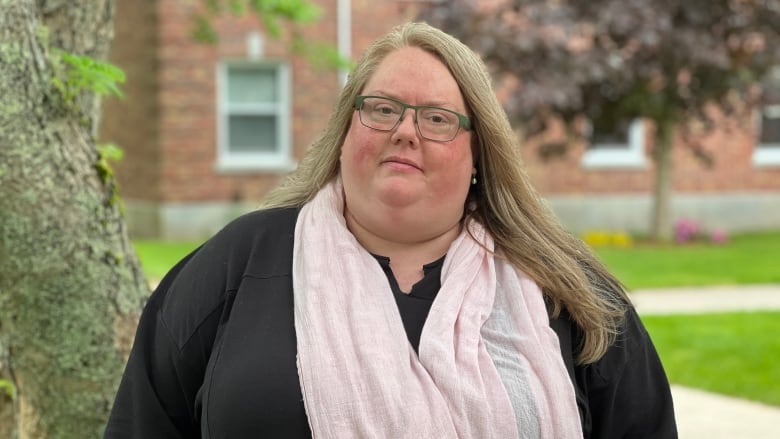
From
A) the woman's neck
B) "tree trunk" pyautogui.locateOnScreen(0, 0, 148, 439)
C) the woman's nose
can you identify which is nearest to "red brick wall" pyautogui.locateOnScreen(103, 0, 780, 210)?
"tree trunk" pyautogui.locateOnScreen(0, 0, 148, 439)

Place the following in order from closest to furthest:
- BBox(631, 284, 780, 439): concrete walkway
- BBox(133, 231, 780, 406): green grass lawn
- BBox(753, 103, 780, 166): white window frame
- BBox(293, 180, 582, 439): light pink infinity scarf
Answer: BBox(293, 180, 582, 439): light pink infinity scarf
BBox(631, 284, 780, 439): concrete walkway
BBox(133, 231, 780, 406): green grass lawn
BBox(753, 103, 780, 166): white window frame

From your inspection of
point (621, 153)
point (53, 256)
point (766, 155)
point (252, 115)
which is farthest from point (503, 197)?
point (766, 155)

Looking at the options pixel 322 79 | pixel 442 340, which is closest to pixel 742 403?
pixel 442 340

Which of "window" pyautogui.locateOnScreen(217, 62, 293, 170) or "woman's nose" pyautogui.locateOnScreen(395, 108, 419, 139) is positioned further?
"window" pyautogui.locateOnScreen(217, 62, 293, 170)

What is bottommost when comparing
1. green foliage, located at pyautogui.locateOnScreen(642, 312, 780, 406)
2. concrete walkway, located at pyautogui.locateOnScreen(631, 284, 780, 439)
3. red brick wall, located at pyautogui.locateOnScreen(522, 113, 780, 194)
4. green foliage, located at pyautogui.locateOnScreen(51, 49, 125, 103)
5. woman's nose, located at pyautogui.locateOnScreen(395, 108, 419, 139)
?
green foliage, located at pyautogui.locateOnScreen(642, 312, 780, 406)

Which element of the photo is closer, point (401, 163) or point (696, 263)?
point (401, 163)

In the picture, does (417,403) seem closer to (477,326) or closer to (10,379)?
(477,326)

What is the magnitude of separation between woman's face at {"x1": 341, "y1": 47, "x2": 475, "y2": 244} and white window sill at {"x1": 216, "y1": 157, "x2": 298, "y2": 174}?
14.3m

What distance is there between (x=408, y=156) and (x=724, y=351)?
222 inches

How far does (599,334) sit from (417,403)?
470 millimetres

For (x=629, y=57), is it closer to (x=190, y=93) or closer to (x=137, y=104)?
(x=190, y=93)

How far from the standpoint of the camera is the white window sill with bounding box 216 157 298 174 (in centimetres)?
1680

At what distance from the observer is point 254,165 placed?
16.9m

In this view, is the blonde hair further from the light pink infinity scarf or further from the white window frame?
the white window frame
